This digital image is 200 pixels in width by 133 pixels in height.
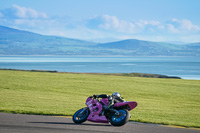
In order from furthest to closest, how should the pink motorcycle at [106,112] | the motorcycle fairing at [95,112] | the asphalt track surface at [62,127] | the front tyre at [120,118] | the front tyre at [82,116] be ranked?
1. the front tyre at [82,116]
2. the motorcycle fairing at [95,112]
3. the pink motorcycle at [106,112]
4. the front tyre at [120,118]
5. the asphalt track surface at [62,127]

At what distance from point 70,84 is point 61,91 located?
153 inches

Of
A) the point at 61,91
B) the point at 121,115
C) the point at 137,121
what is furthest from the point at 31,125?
the point at 61,91

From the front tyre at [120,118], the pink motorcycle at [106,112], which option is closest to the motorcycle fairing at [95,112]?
the pink motorcycle at [106,112]

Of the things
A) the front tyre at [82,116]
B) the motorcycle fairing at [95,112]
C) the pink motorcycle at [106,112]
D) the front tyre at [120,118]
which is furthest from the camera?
the front tyre at [82,116]

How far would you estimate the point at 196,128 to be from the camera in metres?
12.0

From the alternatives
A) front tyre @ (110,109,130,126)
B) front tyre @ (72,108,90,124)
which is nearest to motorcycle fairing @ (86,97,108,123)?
front tyre @ (72,108,90,124)

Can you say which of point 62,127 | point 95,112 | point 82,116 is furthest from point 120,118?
point 62,127

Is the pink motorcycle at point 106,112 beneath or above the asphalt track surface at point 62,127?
above

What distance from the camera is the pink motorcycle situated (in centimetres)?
1091

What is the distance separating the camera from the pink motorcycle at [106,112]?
1091cm

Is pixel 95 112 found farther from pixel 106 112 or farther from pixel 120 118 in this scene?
pixel 120 118

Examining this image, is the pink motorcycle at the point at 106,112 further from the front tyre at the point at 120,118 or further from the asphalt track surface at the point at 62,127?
the asphalt track surface at the point at 62,127

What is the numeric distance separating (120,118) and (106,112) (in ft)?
2.02

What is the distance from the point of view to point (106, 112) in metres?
11.3
